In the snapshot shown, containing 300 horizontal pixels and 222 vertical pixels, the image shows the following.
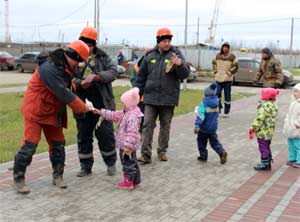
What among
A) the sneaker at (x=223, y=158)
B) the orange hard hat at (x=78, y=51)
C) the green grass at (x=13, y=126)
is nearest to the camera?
the orange hard hat at (x=78, y=51)

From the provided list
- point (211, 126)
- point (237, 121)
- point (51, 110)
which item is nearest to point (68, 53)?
point (51, 110)

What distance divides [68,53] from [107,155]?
155 centimetres

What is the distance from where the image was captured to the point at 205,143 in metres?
6.98

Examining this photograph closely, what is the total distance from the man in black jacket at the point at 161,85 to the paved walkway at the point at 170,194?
386 mm

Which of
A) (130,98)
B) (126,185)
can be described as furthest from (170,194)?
(130,98)

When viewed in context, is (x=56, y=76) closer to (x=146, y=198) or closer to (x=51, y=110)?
(x=51, y=110)

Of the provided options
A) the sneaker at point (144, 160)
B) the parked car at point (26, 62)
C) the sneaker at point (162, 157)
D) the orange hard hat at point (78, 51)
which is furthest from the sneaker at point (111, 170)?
the parked car at point (26, 62)

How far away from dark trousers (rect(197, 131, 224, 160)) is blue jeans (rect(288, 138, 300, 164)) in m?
1.00

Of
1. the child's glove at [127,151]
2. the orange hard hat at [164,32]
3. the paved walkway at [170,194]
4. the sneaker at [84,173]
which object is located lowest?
the paved walkway at [170,194]

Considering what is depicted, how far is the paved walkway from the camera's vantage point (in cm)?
468

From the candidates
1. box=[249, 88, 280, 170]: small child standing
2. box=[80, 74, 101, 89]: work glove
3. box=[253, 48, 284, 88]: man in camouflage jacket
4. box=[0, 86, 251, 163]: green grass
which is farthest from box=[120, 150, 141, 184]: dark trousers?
box=[253, 48, 284, 88]: man in camouflage jacket

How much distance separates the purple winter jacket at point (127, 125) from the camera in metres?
5.52

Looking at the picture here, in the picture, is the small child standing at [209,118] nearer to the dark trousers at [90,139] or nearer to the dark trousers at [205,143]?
the dark trousers at [205,143]

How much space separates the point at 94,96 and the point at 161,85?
3.89 feet
